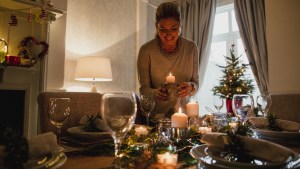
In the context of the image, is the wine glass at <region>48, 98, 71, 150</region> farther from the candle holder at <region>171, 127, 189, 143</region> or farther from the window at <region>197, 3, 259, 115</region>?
the window at <region>197, 3, 259, 115</region>

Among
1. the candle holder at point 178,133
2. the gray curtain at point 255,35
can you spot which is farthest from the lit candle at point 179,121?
the gray curtain at point 255,35

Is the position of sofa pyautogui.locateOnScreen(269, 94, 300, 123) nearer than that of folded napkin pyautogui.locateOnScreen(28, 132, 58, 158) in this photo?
No

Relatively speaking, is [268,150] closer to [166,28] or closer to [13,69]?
[166,28]

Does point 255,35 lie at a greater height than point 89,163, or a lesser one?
greater

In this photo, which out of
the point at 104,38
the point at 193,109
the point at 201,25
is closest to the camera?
Answer: the point at 193,109

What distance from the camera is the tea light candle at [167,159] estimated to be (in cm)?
57

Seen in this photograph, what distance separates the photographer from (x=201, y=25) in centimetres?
427

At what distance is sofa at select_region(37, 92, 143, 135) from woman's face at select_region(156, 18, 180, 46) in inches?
25.8

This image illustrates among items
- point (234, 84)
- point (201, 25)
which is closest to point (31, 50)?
point (234, 84)

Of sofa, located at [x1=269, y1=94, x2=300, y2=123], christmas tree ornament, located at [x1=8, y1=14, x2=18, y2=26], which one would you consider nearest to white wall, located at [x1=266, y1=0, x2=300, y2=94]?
sofa, located at [x1=269, y1=94, x2=300, y2=123]

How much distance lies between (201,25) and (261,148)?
4.02 metres

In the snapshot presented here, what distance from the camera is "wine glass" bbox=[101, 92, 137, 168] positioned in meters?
0.52

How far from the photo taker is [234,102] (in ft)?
3.00

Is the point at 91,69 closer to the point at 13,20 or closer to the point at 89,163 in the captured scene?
the point at 13,20
